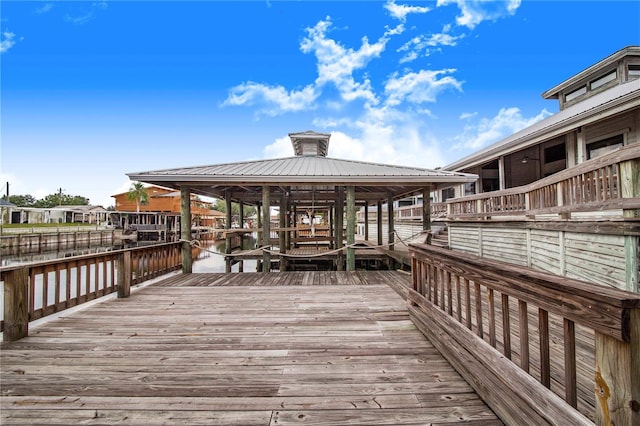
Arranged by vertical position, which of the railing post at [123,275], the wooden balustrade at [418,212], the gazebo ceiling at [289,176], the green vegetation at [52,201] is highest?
the green vegetation at [52,201]

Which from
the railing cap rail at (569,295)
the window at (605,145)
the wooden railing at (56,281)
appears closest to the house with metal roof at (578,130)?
the window at (605,145)

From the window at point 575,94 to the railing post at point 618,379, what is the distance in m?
15.2

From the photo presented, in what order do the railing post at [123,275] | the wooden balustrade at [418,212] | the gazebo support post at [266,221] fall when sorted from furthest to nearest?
the wooden balustrade at [418,212] < the gazebo support post at [266,221] < the railing post at [123,275]

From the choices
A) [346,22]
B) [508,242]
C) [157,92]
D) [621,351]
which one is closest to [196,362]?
[621,351]

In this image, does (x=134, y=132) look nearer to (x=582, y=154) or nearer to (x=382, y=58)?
(x=382, y=58)

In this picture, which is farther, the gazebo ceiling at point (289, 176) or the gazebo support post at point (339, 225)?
the gazebo support post at point (339, 225)

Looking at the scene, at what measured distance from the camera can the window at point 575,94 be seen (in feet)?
36.1

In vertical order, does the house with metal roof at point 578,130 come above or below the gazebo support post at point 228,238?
above

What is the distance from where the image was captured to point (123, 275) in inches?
177

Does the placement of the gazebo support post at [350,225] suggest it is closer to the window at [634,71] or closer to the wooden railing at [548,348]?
the wooden railing at [548,348]

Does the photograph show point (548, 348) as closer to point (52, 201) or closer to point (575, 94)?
point (575, 94)

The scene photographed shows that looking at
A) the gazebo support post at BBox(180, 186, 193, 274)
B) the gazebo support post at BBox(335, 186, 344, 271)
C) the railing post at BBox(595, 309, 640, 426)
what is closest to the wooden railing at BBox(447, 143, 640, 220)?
the railing post at BBox(595, 309, 640, 426)

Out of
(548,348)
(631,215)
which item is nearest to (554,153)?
(631,215)

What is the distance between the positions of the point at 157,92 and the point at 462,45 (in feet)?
108
